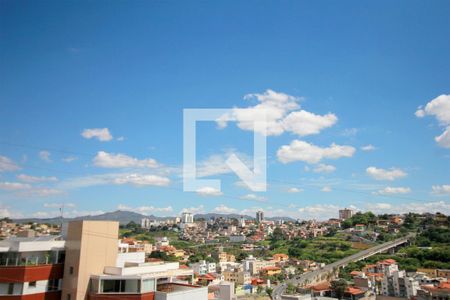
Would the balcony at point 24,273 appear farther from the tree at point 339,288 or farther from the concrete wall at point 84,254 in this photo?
the tree at point 339,288

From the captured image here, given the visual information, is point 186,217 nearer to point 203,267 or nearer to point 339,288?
point 203,267

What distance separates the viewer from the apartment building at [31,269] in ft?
22.1

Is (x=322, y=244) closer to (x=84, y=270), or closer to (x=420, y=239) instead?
(x=420, y=239)

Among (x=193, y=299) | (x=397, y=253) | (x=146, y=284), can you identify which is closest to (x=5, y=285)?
(x=146, y=284)

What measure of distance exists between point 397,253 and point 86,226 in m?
46.9

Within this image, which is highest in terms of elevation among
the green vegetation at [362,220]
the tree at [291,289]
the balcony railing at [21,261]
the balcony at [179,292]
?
the green vegetation at [362,220]

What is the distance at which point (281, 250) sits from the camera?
5753cm

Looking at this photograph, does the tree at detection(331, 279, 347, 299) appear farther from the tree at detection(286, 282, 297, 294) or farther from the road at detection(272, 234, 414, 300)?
the road at detection(272, 234, 414, 300)

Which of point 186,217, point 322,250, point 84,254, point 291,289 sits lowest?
point 291,289

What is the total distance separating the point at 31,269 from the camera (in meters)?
6.84

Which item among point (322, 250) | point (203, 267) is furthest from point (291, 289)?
point (322, 250)

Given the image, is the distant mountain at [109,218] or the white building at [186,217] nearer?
the distant mountain at [109,218]

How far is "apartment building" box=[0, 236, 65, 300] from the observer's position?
6.74 metres

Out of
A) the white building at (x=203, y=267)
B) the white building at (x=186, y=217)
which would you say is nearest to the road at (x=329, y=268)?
the white building at (x=203, y=267)
